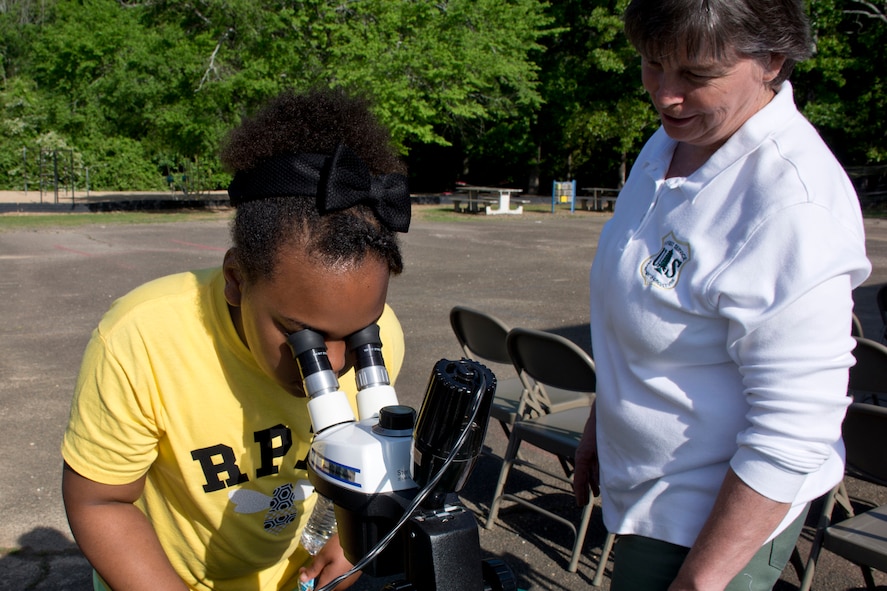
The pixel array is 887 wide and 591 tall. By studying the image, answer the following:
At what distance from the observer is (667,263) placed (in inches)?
69.3

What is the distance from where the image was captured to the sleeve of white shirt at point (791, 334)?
5.08 feet

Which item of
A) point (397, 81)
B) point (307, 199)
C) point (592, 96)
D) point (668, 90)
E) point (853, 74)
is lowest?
point (307, 199)

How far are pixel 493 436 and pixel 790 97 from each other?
157 inches

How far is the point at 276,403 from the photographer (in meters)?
1.59

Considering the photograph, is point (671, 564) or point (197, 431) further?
point (671, 564)

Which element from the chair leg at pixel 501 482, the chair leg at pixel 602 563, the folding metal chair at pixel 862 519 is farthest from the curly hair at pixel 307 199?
the chair leg at pixel 501 482

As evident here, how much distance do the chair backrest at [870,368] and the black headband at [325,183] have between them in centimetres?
354

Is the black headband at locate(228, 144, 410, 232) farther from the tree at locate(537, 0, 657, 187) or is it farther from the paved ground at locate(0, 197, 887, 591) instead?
the tree at locate(537, 0, 657, 187)

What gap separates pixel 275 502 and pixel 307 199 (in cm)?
67

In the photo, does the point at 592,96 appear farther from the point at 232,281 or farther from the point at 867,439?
the point at 232,281

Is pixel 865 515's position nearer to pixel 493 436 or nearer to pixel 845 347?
pixel 845 347

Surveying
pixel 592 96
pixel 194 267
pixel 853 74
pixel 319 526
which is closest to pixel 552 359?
pixel 319 526

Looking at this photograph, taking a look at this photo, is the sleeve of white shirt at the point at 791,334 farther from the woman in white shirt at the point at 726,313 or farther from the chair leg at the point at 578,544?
the chair leg at the point at 578,544

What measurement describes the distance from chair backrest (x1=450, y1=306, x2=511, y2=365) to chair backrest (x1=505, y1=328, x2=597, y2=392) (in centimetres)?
33
